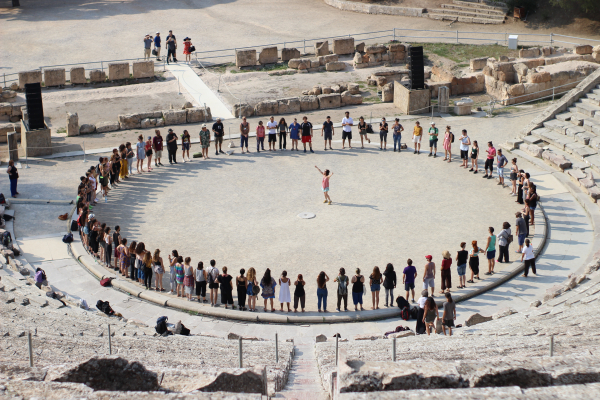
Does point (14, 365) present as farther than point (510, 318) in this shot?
No

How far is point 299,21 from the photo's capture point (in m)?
47.8

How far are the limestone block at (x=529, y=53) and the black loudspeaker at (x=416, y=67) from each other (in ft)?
29.5

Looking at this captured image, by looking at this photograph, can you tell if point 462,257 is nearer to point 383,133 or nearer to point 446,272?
point 446,272

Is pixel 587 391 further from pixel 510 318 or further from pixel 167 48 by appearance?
pixel 167 48

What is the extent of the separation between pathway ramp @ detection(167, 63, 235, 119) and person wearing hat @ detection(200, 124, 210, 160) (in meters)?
5.81

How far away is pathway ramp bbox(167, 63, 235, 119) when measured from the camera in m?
32.3

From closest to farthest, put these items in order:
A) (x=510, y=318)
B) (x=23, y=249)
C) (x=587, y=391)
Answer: (x=587, y=391)
(x=510, y=318)
(x=23, y=249)

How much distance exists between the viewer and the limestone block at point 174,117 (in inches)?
1198

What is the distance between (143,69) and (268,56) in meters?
6.99

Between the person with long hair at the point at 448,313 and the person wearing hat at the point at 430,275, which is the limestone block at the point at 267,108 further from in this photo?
the person with long hair at the point at 448,313

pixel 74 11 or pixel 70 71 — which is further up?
pixel 74 11

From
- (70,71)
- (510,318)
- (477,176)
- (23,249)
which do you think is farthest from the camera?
(70,71)

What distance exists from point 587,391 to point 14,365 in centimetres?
618

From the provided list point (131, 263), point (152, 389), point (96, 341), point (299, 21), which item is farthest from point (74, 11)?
point (152, 389)
